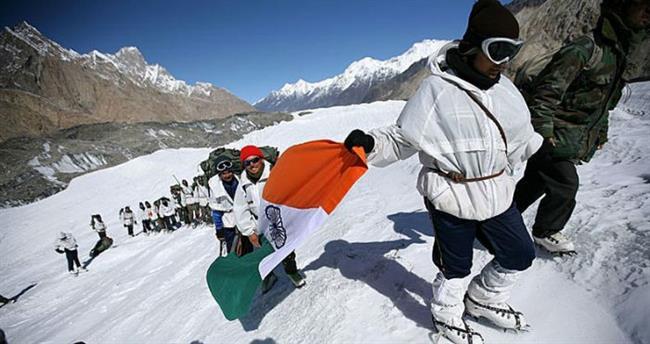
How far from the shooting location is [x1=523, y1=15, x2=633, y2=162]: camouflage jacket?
8.11 ft

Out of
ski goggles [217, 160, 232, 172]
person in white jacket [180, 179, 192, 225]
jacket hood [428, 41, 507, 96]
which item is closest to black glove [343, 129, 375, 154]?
jacket hood [428, 41, 507, 96]

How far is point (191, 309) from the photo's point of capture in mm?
5086

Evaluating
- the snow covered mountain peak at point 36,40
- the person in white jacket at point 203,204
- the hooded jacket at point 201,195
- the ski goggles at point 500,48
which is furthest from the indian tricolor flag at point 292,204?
the snow covered mountain peak at point 36,40

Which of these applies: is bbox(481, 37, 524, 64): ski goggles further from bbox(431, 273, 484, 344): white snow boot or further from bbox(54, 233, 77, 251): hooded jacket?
bbox(54, 233, 77, 251): hooded jacket

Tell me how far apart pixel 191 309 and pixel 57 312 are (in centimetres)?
729

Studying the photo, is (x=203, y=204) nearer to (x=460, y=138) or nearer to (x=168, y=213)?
(x=168, y=213)

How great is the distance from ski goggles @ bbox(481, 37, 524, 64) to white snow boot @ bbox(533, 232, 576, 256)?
2.00 metres

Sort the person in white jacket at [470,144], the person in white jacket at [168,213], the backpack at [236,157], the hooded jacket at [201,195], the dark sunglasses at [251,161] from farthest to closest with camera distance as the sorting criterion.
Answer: the person in white jacket at [168,213]
the hooded jacket at [201,195]
the backpack at [236,157]
the dark sunglasses at [251,161]
the person in white jacket at [470,144]

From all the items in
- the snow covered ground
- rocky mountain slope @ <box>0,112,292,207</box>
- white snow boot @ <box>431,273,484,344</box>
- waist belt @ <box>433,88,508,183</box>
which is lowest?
the snow covered ground

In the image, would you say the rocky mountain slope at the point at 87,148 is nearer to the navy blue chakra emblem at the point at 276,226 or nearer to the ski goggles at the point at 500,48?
the navy blue chakra emblem at the point at 276,226

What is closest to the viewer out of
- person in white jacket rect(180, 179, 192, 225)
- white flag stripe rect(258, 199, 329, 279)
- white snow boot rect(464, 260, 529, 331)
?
white snow boot rect(464, 260, 529, 331)

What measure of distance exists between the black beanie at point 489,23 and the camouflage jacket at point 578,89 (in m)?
0.99

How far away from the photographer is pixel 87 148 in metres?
39.5

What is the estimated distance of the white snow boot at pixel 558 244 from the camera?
289cm
